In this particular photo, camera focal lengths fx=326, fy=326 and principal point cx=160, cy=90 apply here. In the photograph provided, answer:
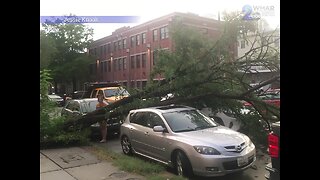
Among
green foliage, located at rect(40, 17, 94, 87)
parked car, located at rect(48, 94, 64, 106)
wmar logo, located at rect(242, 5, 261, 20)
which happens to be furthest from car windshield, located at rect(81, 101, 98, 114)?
wmar logo, located at rect(242, 5, 261, 20)

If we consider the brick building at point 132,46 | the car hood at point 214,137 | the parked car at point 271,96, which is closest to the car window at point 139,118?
the brick building at point 132,46

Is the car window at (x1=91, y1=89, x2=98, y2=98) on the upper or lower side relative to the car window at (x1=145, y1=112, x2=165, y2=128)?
upper

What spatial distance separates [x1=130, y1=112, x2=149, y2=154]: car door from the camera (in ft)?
11.6

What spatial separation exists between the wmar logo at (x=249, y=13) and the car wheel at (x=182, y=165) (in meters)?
1.56

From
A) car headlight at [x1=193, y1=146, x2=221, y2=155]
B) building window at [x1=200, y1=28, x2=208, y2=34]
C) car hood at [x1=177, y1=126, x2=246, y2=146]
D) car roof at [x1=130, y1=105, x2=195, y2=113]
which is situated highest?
Result: building window at [x1=200, y1=28, x2=208, y2=34]

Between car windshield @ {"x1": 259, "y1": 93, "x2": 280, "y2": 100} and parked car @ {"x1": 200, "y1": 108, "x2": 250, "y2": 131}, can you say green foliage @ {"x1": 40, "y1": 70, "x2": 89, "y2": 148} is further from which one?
car windshield @ {"x1": 259, "y1": 93, "x2": 280, "y2": 100}

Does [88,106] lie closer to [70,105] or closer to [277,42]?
[70,105]

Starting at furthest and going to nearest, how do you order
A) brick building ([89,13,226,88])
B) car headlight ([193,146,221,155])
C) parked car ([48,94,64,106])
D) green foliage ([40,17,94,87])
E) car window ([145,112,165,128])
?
parked car ([48,94,64,106]) < car window ([145,112,165,128]) < brick building ([89,13,226,88]) < green foliage ([40,17,94,87]) < car headlight ([193,146,221,155])

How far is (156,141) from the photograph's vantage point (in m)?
3.44

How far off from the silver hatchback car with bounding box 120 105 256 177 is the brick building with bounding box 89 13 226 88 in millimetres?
480

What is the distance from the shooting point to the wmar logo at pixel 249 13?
10.9ft

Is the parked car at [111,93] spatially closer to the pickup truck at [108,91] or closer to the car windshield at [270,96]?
the pickup truck at [108,91]
